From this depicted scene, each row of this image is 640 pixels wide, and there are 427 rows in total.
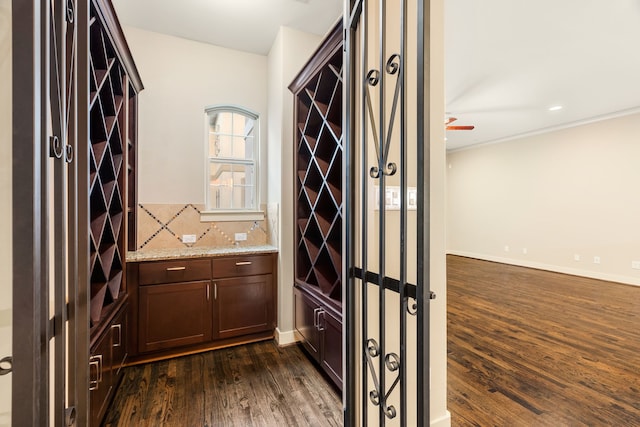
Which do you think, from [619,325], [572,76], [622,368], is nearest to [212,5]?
[572,76]

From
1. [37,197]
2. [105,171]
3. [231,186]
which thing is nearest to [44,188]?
[37,197]

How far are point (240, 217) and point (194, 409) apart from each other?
182 cm

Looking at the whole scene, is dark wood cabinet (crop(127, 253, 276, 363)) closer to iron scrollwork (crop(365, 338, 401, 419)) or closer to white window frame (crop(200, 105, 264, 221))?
white window frame (crop(200, 105, 264, 221))

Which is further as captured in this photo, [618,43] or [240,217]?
[240,217]

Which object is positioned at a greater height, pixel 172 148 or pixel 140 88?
pixel 140 88

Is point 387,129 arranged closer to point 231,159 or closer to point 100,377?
point 100,377

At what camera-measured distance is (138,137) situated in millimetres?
2816

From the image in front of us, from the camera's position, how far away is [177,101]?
297 cm

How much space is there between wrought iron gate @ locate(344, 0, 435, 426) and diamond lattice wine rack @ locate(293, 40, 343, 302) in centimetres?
63

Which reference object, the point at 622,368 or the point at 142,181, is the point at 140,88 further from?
the point at 622,368

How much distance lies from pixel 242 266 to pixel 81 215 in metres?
1.77

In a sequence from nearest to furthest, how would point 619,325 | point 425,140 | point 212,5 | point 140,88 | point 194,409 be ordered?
1. point 425,140
2. point 194,409
3. point 212,5
4. point 140,88
5. point 619,325

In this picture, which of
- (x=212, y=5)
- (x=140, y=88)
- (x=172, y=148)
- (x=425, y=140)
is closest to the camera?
(x=425, y=140)
